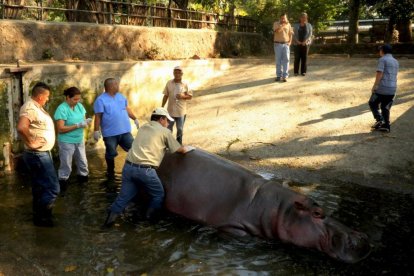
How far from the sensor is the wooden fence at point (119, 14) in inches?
417

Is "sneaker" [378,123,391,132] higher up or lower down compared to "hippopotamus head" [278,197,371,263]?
higher up

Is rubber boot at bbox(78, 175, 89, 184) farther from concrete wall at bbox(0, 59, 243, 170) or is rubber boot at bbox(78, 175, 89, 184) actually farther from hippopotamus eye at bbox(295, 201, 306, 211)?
hippopotamus eye at bbox(295, 201, 306, 211)

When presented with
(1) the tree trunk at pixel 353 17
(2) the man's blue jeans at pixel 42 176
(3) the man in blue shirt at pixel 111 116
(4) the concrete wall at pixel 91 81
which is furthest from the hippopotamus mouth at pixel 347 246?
(1) the tree trunk at pixel 353 17

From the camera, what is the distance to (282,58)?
42.5 ft

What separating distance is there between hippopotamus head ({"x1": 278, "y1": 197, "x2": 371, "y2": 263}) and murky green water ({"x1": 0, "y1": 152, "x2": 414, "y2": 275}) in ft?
0.37

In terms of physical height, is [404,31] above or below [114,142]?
above

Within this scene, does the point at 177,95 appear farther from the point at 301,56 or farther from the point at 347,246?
the point at 301,56

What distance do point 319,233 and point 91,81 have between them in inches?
240

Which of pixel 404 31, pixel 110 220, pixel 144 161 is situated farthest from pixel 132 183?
pixel 404 31

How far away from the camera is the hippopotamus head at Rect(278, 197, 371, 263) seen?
498 cm

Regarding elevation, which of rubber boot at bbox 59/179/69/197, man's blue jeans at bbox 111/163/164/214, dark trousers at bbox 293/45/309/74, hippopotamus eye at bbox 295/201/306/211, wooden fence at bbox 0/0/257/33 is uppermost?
wooden fence at bbox 0/0/257/33

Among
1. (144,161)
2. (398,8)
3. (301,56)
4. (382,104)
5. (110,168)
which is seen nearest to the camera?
(144,161)

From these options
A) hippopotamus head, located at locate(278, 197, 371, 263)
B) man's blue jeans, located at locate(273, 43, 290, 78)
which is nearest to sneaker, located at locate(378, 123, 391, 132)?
Answer: man's blue jeans, located at locate(273, 43, 290, 78)

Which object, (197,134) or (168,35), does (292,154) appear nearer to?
(197,134)
